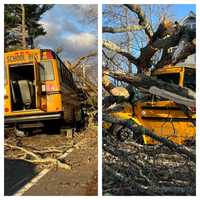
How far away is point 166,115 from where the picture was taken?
20.0 feet

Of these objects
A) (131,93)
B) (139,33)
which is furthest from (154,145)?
(139,33)

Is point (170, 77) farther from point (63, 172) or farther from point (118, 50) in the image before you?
point (63, 172)

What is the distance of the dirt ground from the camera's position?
17.9 ft

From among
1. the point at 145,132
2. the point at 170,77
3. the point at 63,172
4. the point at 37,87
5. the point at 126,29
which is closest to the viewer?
the point at 145,132

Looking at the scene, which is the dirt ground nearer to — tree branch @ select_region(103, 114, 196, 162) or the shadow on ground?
the shadow on ground

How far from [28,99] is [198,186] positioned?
15.5 feet

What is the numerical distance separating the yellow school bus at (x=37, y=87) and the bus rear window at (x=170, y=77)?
10.0ft

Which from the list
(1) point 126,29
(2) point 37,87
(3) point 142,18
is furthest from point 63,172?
(2) point 37,87

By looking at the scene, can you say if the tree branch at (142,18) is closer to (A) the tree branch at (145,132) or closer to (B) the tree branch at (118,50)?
(B) the tree branch at (118,50)

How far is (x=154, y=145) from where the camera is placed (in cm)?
576

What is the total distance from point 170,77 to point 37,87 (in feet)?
11.5

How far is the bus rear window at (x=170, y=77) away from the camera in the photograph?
18.8 feet

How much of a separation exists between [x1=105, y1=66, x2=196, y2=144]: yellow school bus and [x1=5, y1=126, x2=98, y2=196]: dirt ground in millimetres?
768

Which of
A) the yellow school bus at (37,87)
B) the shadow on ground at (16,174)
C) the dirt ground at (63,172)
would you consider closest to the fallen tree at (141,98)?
the dirt ground at (63,172)
